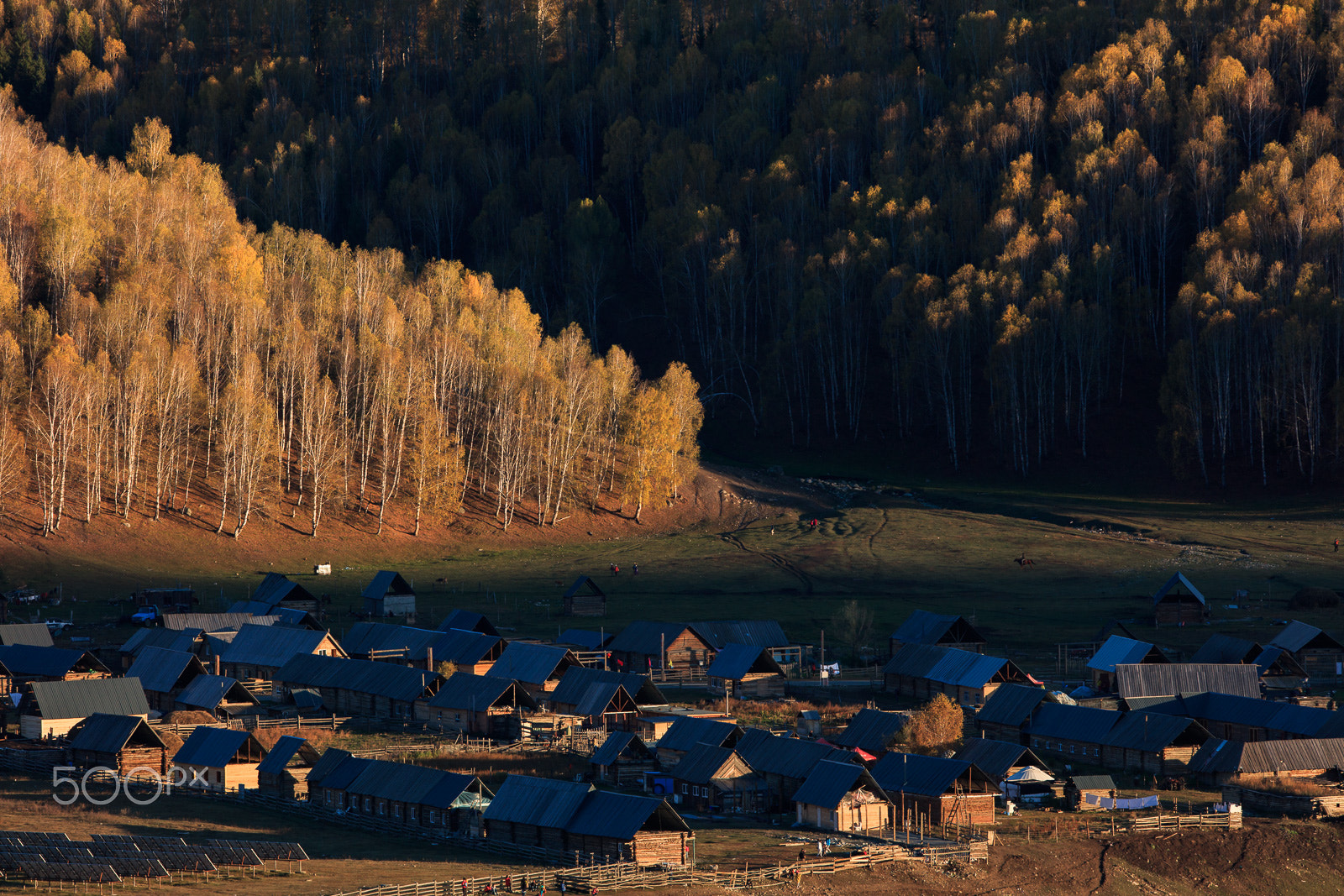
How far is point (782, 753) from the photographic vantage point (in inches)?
1901

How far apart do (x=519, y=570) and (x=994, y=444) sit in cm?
4514

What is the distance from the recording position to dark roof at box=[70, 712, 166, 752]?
50531 millimetres

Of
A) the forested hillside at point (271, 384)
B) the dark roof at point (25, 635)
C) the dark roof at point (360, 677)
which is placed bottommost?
the dark roof at point (360, 677)

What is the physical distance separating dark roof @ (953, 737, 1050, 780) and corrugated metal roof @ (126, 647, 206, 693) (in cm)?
3127

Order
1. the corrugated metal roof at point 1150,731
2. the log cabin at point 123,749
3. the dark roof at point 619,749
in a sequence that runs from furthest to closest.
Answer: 1. the corrugated metal roof at point 1150,731
2. the log cabin at point 123,749
3. the dark roof at point 619,749

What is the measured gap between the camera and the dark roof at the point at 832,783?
44.6 metres

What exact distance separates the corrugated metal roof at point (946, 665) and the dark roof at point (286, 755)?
2652cm

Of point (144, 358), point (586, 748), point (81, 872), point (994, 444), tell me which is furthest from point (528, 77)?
point (81, 872)

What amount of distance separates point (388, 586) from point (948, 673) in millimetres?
30801

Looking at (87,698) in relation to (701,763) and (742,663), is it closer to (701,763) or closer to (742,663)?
(701,763)

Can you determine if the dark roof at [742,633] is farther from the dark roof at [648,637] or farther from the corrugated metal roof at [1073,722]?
the corrugated metal roof at [1073,722]

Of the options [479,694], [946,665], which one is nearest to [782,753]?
[479,694]

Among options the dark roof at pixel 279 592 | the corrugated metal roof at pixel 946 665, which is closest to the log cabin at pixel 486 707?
the corrugated metal roof at pixel 946 665

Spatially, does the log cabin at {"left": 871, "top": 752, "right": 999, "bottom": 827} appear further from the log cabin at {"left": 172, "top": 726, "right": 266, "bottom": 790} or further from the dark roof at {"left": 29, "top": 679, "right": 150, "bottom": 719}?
the dark roof at {"left": 29, "top": 679, "right": 150, "bottom": 719}
